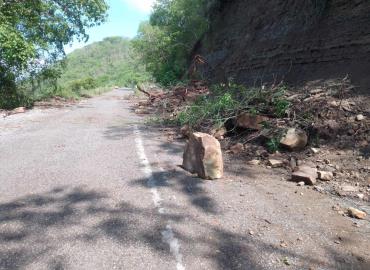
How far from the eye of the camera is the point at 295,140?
7016 millimetres

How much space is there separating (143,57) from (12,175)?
31772 mm

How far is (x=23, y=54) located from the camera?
1614 centimetres

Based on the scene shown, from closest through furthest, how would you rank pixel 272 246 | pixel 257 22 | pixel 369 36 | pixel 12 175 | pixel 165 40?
1. pixel 272 246
2. pixel 12 175
3. pixel 369 36
4. pixel 257 22
5. pixel 165 40

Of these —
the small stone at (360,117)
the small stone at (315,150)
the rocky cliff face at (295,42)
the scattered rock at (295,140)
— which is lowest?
the small stone at (315,150)

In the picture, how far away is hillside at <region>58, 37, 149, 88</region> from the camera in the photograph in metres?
94.4

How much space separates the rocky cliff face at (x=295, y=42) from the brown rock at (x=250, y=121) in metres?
1.87

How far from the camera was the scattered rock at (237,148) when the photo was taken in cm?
769

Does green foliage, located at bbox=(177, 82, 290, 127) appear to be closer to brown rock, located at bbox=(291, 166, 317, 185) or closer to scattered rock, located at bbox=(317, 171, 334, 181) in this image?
brown rock, located at bbox=(291, 166, 317, 185)

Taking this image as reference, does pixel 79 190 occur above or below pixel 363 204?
above

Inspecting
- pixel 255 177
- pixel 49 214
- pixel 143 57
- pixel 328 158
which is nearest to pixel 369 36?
pixel 328 158

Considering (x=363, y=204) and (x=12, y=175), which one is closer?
(x=363, y=204)

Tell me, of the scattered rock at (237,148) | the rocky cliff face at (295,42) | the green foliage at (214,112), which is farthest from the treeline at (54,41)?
the scattered rock at (237,148)

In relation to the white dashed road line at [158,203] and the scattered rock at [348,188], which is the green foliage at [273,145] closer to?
the scattered rock at [348,188]

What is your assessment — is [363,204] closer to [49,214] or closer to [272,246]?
[272,246]
